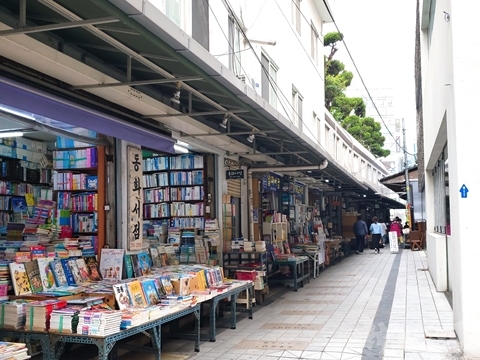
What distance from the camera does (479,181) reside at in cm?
677

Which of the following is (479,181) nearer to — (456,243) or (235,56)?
(456,243)

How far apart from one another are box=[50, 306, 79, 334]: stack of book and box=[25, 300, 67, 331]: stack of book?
A: 89mm

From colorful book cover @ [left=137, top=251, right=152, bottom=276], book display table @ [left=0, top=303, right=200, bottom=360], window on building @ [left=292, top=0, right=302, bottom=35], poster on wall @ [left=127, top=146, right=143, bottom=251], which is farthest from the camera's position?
window on building @ [left=292, top=0, right=302, bottom=35]

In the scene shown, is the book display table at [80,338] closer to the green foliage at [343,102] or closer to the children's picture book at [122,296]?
the children's picture book at [122,296]

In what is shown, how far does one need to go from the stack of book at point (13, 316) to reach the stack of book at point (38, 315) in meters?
0.10

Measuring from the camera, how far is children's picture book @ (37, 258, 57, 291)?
708 centimetres

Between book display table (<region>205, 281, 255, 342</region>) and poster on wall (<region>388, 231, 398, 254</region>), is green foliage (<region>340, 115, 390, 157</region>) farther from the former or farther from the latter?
book display table (<region>205, 281, 255, 342</region>)

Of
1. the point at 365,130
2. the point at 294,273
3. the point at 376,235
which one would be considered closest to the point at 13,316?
the point at 294,273

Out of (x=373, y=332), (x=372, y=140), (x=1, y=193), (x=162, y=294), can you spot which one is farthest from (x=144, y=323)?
(x=372, y=140)

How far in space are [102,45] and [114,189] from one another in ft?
10.5

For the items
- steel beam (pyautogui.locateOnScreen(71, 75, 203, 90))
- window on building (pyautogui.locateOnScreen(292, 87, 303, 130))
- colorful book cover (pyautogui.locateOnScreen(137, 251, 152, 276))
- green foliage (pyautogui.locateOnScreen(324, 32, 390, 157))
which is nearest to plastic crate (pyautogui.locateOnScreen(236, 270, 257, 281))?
colorful book cover (pyautogui.locateOnScreen(137, 251, 152, 276))

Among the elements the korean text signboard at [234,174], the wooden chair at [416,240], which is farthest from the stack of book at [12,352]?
the wooden chair at [416,240]

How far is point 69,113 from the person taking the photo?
6.28 m

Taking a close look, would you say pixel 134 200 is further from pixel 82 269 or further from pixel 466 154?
pixel 466 154
